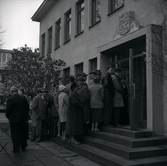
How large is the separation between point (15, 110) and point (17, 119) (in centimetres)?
28

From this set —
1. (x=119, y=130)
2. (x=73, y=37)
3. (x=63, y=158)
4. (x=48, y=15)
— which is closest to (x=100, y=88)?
(x=119, y=130)

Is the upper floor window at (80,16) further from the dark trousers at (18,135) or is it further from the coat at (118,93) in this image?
the dark trousers at (18,135)

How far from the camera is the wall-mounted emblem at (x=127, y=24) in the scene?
9124 mm

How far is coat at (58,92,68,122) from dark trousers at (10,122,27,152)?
A: 4.23ft

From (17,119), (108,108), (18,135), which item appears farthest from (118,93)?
(18,135)

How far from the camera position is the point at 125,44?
32.0 feet

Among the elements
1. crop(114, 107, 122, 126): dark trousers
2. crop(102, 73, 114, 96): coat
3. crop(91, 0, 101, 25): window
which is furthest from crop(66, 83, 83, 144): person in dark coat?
crop(91, 0, 101, 25): window

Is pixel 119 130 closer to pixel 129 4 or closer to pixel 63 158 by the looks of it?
pixel 63 158

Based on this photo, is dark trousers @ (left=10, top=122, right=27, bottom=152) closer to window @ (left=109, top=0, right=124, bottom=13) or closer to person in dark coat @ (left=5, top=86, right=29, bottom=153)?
person in dark coat @ (left=5, top=86, right=29, bottom=153)

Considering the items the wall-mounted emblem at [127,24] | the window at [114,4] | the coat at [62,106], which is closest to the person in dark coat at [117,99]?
the coat at [62,106]

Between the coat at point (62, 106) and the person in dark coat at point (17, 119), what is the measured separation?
1.24 meters

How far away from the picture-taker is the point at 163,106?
7922 millimetres

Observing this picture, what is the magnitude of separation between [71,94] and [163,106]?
8.80 ft

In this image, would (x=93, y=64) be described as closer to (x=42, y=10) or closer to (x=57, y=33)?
(x=57, y=33)
